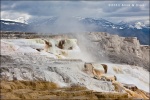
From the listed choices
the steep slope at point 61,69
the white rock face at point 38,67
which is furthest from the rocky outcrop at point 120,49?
the white rock face at point 38,67

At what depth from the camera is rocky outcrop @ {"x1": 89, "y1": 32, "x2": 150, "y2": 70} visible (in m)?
90.1

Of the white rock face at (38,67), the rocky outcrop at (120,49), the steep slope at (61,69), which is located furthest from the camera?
the rocky outcrop at (120,49)

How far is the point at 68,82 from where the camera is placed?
50844 millimetres

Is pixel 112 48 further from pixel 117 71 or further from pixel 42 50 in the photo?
pixel 42 50

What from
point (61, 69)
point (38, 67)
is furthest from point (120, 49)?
point (38, 67)

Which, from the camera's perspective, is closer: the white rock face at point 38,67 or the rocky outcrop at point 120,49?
the white rock face at point 38,67

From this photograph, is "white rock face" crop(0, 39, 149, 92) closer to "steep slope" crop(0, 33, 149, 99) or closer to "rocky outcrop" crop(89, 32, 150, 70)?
"steep slope" crop(0, 33, 149, 99)

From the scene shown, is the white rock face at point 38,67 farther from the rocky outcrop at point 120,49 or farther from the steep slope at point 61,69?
the rocky outcrop at point 120,49

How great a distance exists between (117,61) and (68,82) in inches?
1537

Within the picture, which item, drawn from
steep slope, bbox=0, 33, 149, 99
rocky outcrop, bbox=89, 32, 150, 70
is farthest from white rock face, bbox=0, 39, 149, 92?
rocky outcrop, bbox=89, 32, 150, 70

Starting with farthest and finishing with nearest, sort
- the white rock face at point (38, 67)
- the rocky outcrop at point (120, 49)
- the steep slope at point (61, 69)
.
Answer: the rocky outcrop at point (120, 49)
the steep slope at point (61, 69)
the white rock face at point (38, 67)

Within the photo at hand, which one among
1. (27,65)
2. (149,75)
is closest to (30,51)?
(27,65)

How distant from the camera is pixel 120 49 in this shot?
94.4m

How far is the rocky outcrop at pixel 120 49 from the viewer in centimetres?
9006
